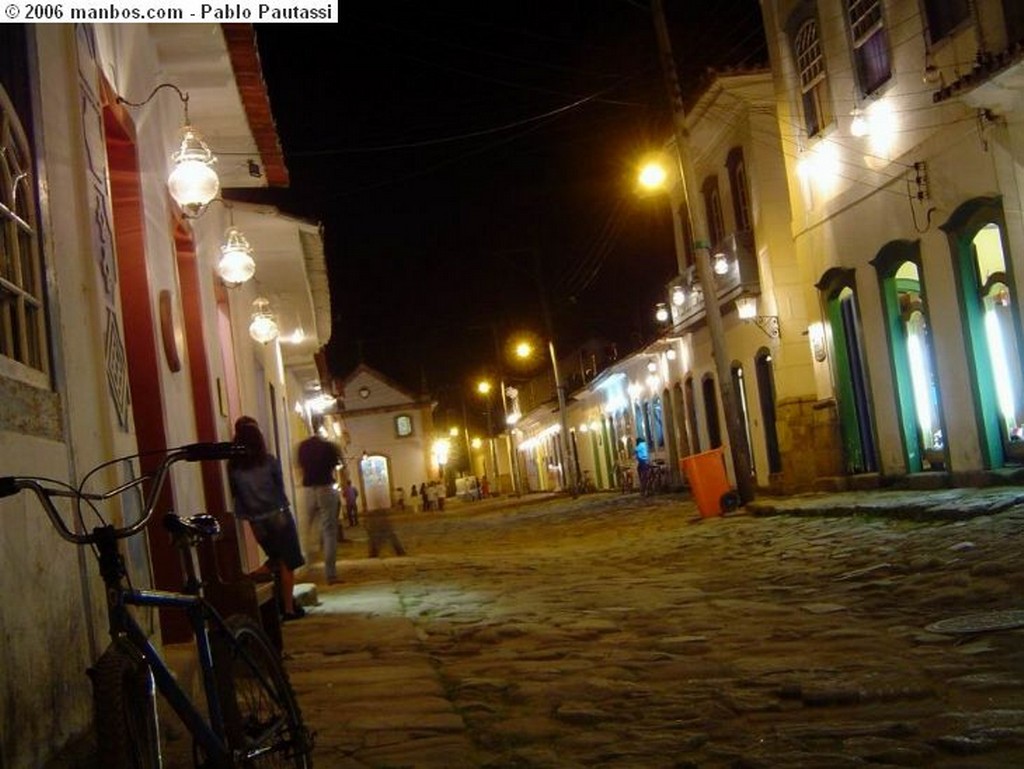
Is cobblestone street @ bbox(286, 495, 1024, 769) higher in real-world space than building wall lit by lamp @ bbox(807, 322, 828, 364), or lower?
lower

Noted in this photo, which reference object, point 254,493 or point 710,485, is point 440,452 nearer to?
point 710,485

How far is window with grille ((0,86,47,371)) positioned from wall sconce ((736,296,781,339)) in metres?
17.0

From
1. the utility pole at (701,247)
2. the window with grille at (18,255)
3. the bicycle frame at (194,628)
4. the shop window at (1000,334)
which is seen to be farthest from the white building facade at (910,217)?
the bicycle frame at (194,628)

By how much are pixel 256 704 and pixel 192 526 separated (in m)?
0.72

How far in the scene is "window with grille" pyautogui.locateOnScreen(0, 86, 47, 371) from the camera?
12.8 feet

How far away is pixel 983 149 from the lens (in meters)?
11.7

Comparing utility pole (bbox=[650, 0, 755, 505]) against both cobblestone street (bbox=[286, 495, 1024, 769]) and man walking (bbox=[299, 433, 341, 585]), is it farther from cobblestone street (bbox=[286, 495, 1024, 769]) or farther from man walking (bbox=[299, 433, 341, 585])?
man walking (bbox=[299, 433, 341, 585])

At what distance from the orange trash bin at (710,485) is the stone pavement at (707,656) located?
454 cm

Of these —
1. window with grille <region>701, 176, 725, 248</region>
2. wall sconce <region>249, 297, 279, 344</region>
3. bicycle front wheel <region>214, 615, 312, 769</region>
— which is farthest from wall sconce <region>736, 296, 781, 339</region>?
bicycle front wheel <region>214, 615, 312, 769</region>

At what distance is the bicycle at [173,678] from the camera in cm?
254

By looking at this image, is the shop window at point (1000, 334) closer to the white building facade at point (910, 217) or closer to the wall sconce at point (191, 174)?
the white building facade at point (910, 217)

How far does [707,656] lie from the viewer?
6012 mm

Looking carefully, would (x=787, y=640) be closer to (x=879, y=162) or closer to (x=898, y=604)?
(x=898, y=604)

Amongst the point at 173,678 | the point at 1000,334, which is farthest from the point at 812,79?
the point at 173,678
